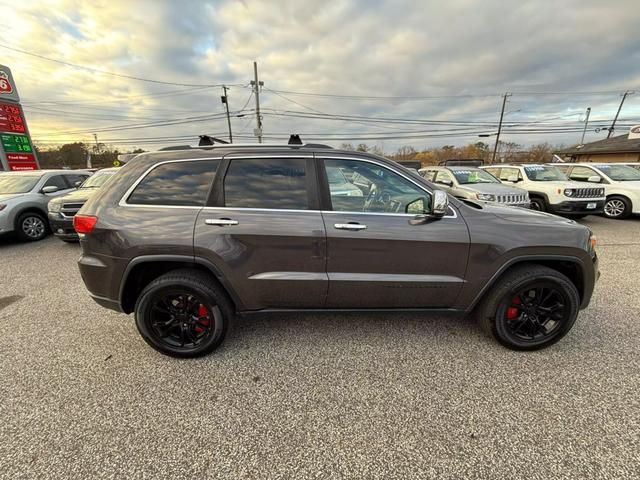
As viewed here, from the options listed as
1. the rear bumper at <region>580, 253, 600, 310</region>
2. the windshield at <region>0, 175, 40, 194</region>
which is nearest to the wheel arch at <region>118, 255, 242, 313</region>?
the rear bumper at <region>580, 253, 600, 310</region>

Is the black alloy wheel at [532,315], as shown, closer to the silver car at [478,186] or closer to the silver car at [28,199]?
the silver car at [478,186]

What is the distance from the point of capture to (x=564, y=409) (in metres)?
1.96

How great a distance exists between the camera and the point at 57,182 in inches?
286

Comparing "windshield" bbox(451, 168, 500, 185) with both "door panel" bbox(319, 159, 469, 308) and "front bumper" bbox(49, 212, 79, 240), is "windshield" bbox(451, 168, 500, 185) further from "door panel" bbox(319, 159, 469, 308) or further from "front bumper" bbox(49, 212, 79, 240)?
"front bumper" bbox(49, 212, 79, 240)

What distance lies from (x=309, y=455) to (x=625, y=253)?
6830 mm

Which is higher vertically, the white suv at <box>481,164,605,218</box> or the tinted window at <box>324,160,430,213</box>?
the tinted window at <box>324,160,430,213</box>

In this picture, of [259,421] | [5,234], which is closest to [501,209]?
[259,421]

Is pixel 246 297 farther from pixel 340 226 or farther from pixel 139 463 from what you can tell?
pixel 139 463

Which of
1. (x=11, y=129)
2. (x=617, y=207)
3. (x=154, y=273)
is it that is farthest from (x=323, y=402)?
(x=11, y=129)

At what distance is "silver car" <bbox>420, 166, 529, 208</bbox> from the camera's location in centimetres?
692

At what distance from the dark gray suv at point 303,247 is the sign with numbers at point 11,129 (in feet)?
45.2

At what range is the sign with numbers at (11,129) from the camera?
1090 centimetres

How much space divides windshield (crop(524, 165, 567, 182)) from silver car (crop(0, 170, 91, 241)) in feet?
42.9

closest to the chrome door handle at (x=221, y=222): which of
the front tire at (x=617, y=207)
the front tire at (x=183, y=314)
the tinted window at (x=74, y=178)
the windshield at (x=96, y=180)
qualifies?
the front tire at (x=183, y=314)
